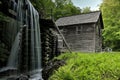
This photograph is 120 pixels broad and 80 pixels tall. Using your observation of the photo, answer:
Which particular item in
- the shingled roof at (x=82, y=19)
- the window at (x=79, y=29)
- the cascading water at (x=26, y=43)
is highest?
the shingled roof at (x=82, y=19)

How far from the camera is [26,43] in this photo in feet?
39.2

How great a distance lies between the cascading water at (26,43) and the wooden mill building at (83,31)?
11473mm

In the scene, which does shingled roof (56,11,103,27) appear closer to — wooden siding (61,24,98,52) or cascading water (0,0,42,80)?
wooden siding (61,24,98,52)

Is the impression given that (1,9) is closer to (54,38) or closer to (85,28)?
(54,38)

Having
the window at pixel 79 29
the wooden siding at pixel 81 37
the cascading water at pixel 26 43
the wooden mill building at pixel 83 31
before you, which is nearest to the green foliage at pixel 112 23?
the wooden mill building at pixel 83 31

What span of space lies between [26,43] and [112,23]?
57.1ft

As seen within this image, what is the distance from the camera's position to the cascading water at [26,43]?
11.5 metres

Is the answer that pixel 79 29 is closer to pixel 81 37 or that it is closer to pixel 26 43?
pixel 81 37

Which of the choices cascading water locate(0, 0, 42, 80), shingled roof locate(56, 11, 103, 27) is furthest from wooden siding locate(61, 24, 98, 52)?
cascading water locate(0, 0, 42, 80)

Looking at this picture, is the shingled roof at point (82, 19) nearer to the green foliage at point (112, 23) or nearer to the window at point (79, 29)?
the window at point (79, 29)

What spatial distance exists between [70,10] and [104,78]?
130ft

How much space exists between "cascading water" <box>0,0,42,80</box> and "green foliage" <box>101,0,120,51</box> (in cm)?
1363

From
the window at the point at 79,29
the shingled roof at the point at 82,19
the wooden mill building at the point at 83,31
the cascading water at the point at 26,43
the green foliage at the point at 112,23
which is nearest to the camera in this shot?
the cascading water at the point at 26,43

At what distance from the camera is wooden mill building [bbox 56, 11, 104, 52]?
23.3 metres
